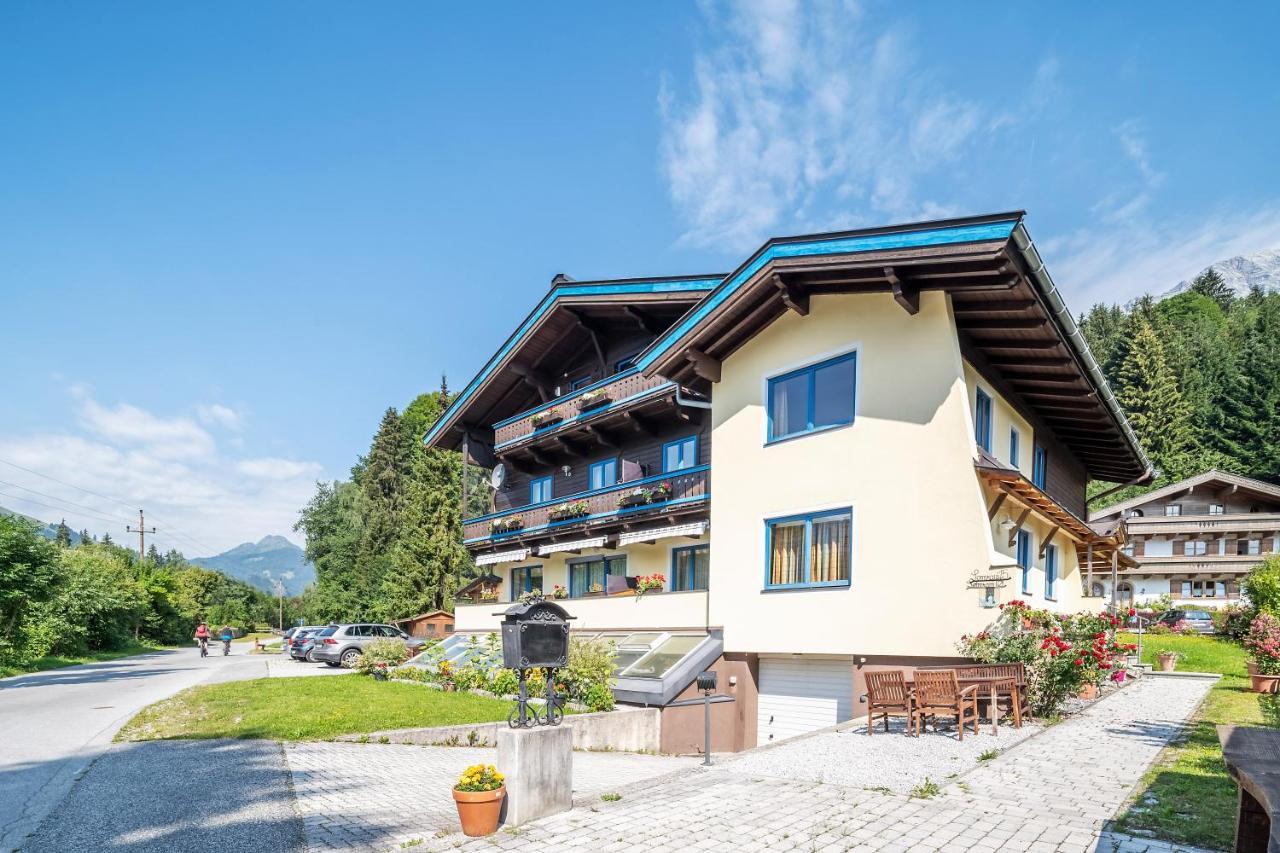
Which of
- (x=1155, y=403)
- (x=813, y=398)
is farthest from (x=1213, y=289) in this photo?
(x=813, y=398)

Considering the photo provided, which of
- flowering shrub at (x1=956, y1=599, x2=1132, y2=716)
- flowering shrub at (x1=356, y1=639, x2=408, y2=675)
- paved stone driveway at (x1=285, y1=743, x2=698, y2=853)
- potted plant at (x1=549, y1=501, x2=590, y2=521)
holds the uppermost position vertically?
potted plant at (x1=549, y1=501, x2=590, y2=521)

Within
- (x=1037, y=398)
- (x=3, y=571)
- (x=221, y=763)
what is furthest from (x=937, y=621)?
(x=3, y=571)

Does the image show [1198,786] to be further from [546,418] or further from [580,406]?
[546,418]

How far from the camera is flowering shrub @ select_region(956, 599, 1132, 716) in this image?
1299 centimetres

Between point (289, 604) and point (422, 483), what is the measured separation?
60.8 m

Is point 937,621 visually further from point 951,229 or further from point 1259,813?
point 1259,813

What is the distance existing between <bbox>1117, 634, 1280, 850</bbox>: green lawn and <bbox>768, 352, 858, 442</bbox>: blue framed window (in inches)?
296

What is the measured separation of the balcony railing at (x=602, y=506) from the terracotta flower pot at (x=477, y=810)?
13049 mm

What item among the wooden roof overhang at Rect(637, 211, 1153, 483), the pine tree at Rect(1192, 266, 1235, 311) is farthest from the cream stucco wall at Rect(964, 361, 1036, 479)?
the pine tree at Rect(1192, 266, 1235, 311)

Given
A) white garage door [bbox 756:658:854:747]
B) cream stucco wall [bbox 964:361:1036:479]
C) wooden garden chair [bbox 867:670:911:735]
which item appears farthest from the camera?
white garage door [bbox 756:658:854:747]

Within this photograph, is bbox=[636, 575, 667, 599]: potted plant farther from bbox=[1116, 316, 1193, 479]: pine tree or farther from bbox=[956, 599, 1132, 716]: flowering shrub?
bbox=[1116, 316, 1193, 479]: pine tree

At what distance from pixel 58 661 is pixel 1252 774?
4157cm

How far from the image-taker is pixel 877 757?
35.3ft

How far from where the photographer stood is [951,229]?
43.0 ft
